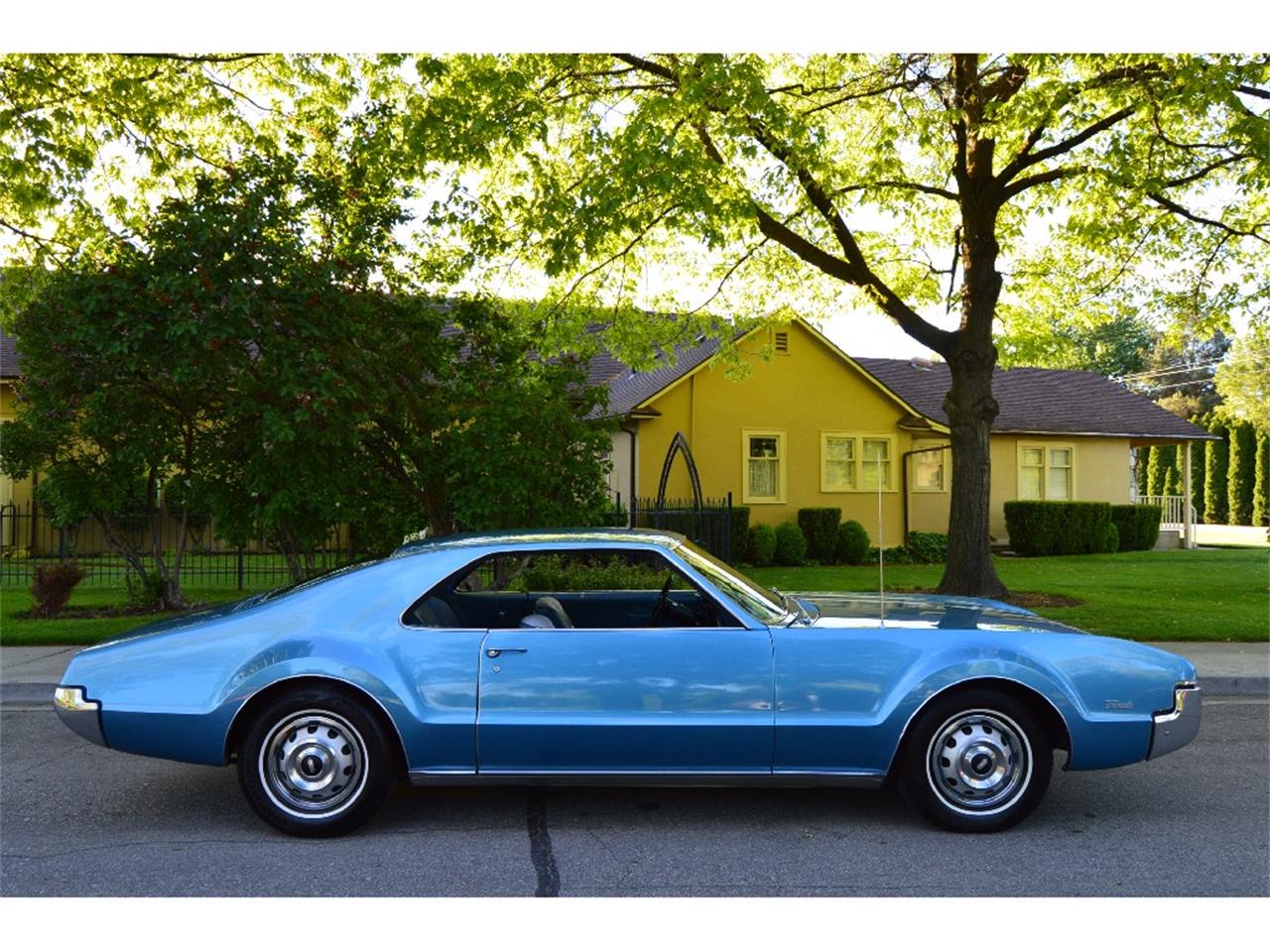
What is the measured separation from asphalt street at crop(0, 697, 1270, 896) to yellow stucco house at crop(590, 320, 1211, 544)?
48.8 ft

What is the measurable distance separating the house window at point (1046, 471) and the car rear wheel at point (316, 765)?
2467cm

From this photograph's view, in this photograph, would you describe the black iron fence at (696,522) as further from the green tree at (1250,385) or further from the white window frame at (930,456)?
the green tree at (1250,385)

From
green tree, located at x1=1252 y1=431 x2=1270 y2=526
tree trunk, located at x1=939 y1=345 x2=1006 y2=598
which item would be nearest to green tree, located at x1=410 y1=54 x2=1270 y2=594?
tree trunk, located at x1=939 y1=345 x2=1006 y2=598

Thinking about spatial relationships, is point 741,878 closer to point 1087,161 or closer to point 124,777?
point 124,777

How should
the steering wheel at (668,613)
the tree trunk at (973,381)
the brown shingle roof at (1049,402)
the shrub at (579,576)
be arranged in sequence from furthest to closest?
the brown shingle roof at (1049,402)
the tree trunk at (973,381)
the shrub at (579,576)
the steering wheel at (668,613)

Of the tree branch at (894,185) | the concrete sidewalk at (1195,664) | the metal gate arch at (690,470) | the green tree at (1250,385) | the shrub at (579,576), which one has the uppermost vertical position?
the green tree at (1250,385)

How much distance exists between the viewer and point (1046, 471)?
26938 mm

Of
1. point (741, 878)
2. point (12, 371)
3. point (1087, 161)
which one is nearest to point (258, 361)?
point (741, 878)

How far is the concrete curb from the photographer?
8180 millimetres

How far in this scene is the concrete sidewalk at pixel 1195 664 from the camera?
325 inches

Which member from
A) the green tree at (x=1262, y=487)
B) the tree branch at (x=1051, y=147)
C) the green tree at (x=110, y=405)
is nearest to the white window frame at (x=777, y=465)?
the tree branch at (x=1051, y=147)

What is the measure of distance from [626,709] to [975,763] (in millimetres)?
1663

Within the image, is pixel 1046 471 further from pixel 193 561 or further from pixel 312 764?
pixel 312 764

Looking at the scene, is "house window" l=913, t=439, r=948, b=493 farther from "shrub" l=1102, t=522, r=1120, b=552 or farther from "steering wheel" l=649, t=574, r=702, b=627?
"steering wheel" l=649, t=574, r=702, b=627
